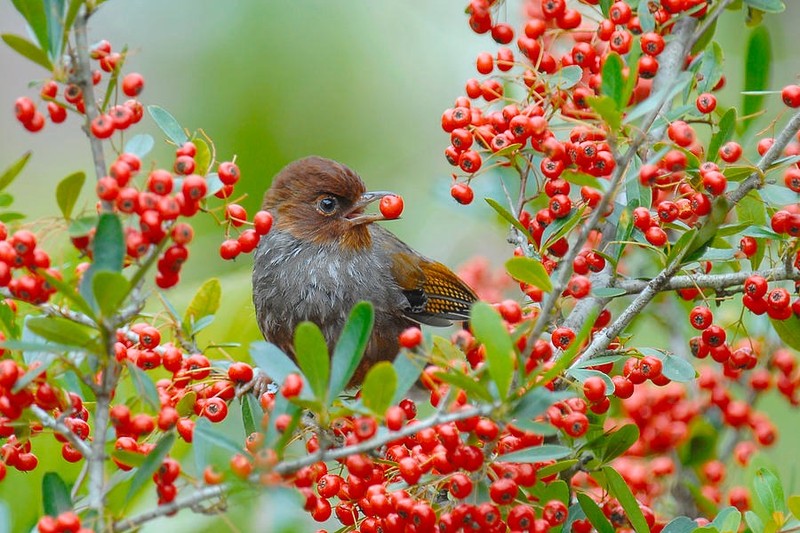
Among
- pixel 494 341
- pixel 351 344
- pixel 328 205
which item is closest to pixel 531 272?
pixel 494 341

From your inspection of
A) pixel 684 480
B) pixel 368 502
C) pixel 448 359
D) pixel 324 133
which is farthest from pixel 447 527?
pixel 324 133

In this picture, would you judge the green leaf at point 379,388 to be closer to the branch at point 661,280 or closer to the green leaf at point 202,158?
the branch at point 661,280

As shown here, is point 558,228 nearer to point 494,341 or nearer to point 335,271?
point 494,341

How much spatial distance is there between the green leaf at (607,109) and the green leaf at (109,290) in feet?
2.99

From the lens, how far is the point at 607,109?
79.4 inches

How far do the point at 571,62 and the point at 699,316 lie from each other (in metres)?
0.77

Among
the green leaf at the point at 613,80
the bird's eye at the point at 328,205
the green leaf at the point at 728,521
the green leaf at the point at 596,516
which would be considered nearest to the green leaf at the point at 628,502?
the green leaf at the point at 596,516

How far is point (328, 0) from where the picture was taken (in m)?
7.09

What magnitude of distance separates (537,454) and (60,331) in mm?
933

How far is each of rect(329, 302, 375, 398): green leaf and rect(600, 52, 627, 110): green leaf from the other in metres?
0.64

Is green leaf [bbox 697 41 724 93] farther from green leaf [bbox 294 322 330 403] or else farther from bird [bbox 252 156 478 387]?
bird [bbox 252 156 478 387]

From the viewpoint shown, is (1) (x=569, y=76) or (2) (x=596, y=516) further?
(1) (x=569, y=76)

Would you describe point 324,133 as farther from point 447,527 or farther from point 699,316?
point 447,527

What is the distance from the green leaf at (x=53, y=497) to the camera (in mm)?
2041
